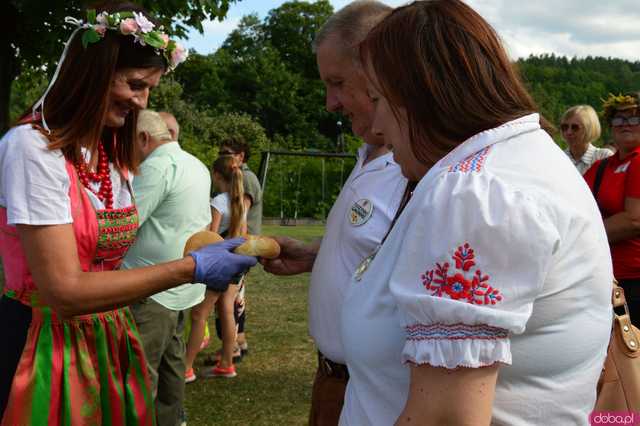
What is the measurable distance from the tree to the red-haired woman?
6.25 m

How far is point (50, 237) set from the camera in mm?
1941

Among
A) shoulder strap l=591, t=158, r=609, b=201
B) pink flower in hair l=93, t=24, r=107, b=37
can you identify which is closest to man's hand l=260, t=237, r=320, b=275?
pink flower in hair l=93, t=24, r=107, b=37

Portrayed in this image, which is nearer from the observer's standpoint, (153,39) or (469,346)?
(469,346)

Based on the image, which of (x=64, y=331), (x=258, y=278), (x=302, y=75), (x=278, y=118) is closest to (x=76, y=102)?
(x=64, y=331)

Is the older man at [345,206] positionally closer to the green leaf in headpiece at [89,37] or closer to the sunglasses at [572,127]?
the green leaf in headpiece at [89,37]

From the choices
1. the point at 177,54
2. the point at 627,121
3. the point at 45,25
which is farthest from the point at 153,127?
the point at 45,25

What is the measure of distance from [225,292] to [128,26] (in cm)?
333

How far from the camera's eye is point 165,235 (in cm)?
387

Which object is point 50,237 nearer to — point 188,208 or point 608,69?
point 188,208

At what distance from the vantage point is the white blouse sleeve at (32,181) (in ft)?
6.34

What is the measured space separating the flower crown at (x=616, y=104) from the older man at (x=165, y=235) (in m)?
2.63

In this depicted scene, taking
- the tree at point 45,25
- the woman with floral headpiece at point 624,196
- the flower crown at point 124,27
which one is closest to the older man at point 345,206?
the flower crown at point 124,27

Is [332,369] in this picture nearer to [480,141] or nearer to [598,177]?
[480,141]

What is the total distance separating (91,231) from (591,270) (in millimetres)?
1512
